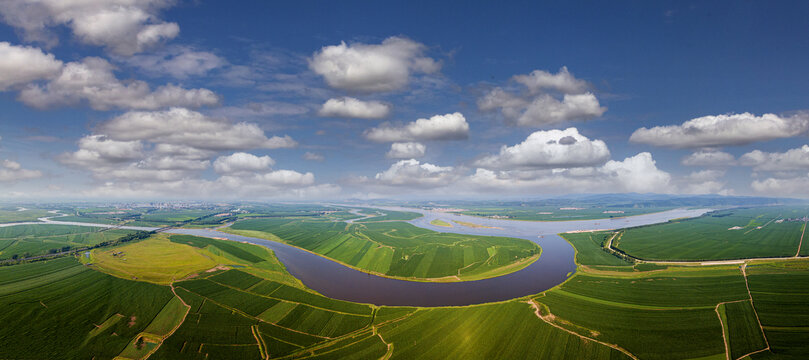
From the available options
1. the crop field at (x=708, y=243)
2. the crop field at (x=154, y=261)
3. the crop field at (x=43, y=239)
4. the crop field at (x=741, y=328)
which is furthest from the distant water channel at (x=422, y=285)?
the crop field at (x=43, y=239)

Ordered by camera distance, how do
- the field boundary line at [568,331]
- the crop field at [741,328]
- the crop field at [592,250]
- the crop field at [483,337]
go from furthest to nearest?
the crop field at [592,250] < the crop field at [483,337] < the field boundary line at [568,331] < the crop field at [741,328]

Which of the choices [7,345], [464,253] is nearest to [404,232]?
[464,253]

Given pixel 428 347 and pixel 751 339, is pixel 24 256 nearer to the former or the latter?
pixel 428 347

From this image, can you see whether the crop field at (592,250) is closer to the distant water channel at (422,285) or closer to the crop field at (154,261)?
the distant water channel at (422,285)

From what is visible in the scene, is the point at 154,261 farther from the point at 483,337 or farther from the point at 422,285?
the point at 483,337

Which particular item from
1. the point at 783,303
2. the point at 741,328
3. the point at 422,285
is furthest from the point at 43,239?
the point at 783,303

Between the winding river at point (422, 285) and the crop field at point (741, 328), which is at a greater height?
the crop field at point (741, 328)
